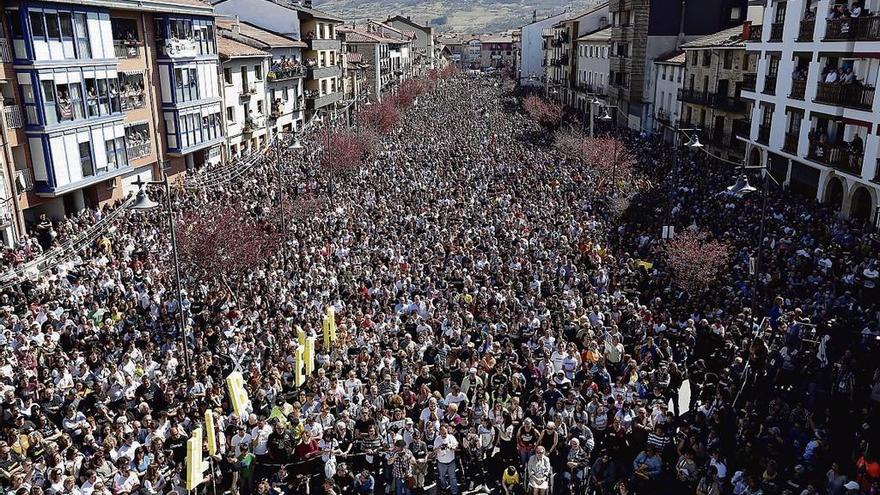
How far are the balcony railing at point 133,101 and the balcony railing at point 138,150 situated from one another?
1674 mm

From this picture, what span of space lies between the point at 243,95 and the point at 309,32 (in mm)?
15135

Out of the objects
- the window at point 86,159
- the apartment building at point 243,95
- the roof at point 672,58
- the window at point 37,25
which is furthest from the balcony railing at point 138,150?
the roof at point 672,58

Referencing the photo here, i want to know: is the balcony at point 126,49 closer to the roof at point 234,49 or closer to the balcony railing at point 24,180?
the balcony railing at point 24,180

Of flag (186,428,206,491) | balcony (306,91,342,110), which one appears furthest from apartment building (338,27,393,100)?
flag (186,428,206,491)

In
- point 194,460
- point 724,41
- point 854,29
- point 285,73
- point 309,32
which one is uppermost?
point 309,32

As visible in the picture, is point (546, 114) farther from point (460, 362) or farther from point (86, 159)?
point (460, 362)

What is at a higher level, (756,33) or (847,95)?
(756,33)

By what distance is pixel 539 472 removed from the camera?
11789 millimetres

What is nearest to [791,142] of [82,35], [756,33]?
[756,33]

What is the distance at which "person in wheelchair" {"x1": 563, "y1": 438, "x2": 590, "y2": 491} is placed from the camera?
12055 mm

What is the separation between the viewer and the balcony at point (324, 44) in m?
57.2

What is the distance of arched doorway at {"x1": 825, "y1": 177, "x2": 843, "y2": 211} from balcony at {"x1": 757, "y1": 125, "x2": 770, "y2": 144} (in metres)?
5.09

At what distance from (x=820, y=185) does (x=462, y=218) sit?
50.9ft

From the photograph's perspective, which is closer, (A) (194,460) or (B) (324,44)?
(A) (194,460)
